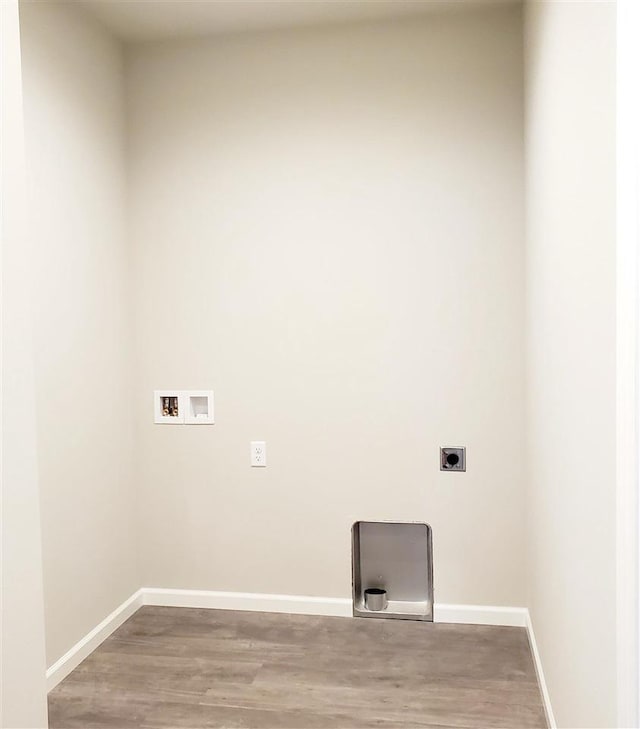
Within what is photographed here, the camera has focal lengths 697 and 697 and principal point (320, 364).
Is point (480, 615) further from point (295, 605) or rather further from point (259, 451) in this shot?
point (259, 451)

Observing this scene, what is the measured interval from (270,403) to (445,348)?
842 millimetres

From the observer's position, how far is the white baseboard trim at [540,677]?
2222mm

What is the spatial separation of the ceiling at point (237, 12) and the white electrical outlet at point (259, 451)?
1884 mm

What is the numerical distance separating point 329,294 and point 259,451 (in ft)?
2.63

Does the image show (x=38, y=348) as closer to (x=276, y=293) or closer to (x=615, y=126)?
(x=276, y=293)

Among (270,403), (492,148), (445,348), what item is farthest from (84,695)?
(492,148)

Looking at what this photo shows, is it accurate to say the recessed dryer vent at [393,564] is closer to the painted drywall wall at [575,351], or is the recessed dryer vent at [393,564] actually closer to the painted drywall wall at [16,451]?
the painted drywall wall at [575,351]

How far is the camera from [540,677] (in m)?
2.51

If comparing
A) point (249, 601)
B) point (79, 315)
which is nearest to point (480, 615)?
point (249, 601)

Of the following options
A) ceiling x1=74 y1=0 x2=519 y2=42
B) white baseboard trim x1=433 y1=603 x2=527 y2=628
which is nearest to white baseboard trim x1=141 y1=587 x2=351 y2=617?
white baseboard trim x1=433 y1=603 x2=527 y2=628

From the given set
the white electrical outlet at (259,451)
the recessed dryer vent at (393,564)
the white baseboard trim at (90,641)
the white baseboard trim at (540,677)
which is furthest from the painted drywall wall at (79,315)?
the white baseboard trim at (540,677)

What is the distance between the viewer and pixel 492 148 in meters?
3.03

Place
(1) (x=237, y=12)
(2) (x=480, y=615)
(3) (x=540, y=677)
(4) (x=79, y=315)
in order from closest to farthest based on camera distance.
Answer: (3) (x=540, y=677), (4) (x=79, y=315), (1) (x=237, y=12), (2) (x=480, y=615)

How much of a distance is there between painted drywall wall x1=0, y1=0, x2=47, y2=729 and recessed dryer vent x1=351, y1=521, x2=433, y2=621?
178cm
